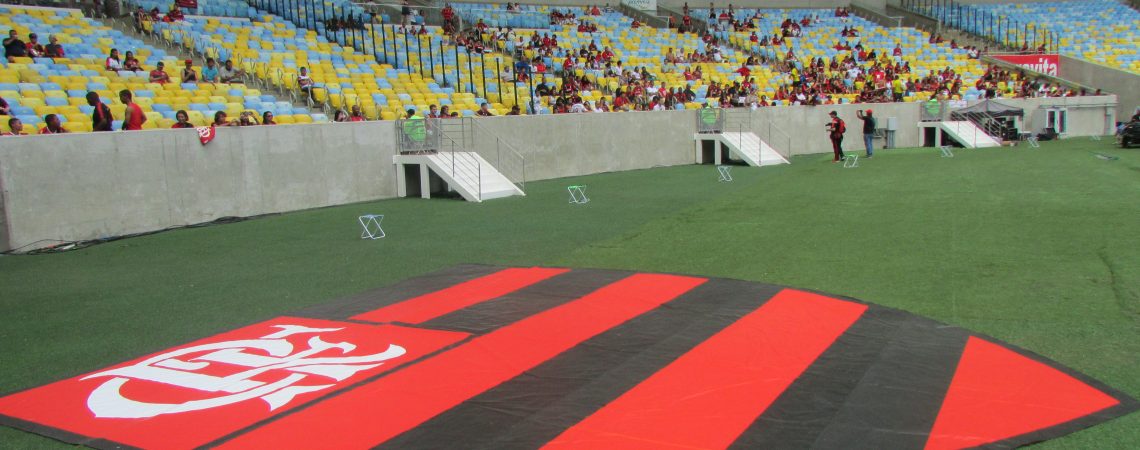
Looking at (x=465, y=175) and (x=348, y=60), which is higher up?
(x=348, y=60)

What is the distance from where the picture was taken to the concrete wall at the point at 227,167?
1213 cm

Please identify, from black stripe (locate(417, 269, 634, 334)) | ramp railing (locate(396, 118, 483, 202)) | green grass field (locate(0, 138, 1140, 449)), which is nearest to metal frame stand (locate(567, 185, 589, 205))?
green grass field (locate(0, 138, 1140, 449))

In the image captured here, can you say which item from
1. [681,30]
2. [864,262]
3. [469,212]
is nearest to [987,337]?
[864,262]

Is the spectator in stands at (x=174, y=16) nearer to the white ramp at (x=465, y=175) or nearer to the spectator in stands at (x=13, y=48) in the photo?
the spectator in stands at (x=13, y=48)

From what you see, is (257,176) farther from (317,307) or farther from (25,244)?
(317,307)

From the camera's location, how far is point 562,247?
1127 centimetres

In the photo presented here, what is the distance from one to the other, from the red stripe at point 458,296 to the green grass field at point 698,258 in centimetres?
76

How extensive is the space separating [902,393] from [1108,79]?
37.7 metres

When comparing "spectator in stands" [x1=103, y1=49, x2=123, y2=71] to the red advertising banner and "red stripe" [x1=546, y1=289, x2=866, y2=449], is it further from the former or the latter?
the red advertising banner

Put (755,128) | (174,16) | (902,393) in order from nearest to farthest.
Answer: (902,393)
(174,16)
(755,128)

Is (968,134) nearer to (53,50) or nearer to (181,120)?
(181,120)

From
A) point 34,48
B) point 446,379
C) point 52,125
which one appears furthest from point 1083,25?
point 446,379

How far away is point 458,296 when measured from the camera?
8648mm

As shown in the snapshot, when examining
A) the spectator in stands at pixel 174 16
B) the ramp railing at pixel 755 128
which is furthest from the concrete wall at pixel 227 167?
the spectator in stands at pixel 174 16
